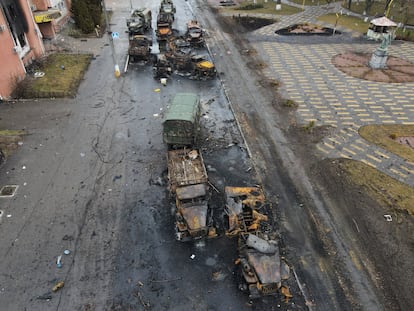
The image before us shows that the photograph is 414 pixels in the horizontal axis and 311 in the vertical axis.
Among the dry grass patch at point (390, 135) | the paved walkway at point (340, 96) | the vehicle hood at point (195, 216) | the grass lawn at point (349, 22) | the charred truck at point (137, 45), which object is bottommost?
the dry grass patch at point (390, 135)

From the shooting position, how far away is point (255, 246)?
41.4 ft

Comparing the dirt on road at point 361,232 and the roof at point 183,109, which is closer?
the dirt on road at point 361,232

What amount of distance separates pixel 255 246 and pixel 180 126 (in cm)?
823

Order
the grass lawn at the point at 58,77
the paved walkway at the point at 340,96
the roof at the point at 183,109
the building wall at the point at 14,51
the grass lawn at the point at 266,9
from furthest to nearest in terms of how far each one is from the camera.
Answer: the grass lawn at the point at 266,9, the grass lawn at the point at 58,77, the building wall at the point at 14,51, the paved walkway at the point at 340,96, the roof at the point at 183,109

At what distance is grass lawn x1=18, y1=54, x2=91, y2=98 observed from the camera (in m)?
25.4

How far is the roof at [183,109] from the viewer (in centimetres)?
1820

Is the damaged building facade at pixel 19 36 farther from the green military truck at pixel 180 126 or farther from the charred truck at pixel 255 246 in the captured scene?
the charred truck at pixel 255 246

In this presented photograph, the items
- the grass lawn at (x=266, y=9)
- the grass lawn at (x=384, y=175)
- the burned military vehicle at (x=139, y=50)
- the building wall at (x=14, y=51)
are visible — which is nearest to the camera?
the grass lawn at (x=384, y=175)

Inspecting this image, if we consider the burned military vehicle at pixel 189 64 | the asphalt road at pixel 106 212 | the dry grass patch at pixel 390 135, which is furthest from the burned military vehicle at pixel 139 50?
the dry grass patch at pixel 390 135

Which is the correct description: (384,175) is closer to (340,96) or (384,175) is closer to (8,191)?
(340,96)

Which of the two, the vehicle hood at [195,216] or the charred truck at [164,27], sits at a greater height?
the charred truck at [164,27]

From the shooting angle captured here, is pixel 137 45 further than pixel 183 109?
Yes

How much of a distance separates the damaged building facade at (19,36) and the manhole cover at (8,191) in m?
10.7

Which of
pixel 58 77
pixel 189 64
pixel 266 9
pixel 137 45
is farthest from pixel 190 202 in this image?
pixel 266 9
